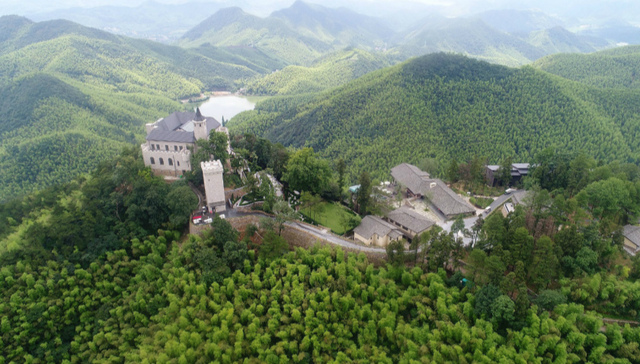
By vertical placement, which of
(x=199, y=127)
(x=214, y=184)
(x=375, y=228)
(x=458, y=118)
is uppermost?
(x=199, y=127)

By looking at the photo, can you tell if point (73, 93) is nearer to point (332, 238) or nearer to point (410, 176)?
point (410, 176)

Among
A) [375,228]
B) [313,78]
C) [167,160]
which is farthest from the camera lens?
A: [313,78]

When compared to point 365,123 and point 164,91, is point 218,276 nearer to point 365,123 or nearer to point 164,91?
point 365,123

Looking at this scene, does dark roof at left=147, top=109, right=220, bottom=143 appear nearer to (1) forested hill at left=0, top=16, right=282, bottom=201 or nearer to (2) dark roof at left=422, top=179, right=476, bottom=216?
(2) dark roof at left=422, top=179, right=476, bottom=216

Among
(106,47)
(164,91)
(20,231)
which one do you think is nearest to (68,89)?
(164,91)

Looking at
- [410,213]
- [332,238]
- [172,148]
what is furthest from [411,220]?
[172,148]

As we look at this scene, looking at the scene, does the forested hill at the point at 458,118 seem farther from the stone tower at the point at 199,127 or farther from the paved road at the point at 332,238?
the stone tower at the point at 199,127
